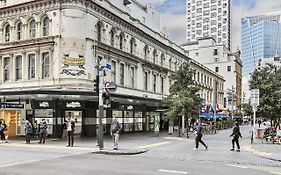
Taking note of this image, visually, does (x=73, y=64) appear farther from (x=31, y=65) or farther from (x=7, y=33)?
(x=7, y=33)

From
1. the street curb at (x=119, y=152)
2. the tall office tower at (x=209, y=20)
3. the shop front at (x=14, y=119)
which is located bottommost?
the street curb at (x=119, y=152)

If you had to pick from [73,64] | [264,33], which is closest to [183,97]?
[73,64]

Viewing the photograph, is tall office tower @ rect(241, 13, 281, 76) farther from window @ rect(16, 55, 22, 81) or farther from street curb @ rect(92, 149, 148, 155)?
street curb @ rect(92, 149, 148, 155)

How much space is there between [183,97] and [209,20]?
140 m

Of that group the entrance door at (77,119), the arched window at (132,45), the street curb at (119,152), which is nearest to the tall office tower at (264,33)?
the arched window at (132,45)

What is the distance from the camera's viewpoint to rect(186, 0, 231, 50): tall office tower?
163375 millimetres

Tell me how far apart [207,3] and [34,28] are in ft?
474

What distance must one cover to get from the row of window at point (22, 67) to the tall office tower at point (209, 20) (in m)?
133

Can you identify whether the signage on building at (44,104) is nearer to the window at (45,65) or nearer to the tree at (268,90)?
the window at (45,65)

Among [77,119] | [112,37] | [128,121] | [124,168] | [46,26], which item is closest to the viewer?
[124,168]

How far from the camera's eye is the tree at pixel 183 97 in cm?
3454

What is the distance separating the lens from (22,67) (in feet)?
108

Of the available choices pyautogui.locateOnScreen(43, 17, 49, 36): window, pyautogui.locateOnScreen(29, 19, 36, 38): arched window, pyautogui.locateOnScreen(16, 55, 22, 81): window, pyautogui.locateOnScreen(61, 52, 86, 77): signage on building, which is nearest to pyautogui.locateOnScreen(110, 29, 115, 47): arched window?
pyautogui.locateOnScreen(61, 52, 86, 77): signage on building

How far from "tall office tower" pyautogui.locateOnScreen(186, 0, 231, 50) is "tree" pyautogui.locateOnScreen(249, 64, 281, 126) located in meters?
130
